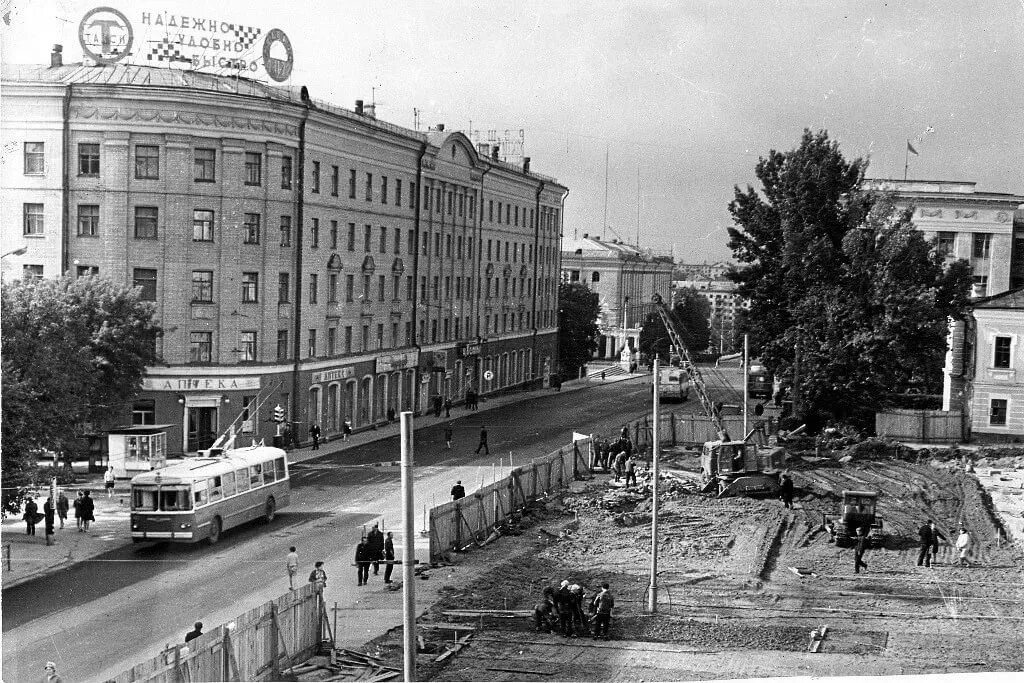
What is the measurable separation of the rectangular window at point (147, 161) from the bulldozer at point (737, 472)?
68.5ft

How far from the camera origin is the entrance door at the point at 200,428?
36531mm

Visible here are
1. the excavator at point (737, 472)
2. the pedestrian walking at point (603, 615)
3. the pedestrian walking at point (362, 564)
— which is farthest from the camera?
the excavator at point (737, 472)

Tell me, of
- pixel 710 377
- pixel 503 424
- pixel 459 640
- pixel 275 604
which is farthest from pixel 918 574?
pixel 710 377

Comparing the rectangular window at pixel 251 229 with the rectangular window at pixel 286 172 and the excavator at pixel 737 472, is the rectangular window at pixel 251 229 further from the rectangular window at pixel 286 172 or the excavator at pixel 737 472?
the excavator at pixel 737 472

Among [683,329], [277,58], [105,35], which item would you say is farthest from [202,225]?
[683,329]

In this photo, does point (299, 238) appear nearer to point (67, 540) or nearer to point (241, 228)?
point (241, 228)

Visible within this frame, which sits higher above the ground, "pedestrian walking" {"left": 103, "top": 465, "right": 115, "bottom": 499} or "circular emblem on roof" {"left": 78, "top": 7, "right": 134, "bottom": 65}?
"circular emblem on roof" {"left": 78, "top": 7, "right": 134, "bottom": 65}

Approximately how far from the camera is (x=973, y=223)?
235 ft

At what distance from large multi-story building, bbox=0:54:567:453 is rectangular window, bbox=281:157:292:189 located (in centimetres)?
7

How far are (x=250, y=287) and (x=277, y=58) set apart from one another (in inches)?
312

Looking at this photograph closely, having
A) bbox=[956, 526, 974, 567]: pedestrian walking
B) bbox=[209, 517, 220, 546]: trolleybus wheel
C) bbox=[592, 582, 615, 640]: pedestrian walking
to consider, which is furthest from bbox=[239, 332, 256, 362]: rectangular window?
bbox=[956, 526, 974, 567]: pedestrian walking

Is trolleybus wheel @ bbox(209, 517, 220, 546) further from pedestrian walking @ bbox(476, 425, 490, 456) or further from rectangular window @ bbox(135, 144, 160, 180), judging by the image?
pedestrian walking @ bbox(476, 425, 490, 456)

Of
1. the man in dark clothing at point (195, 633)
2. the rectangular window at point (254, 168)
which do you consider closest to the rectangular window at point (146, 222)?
the rectangular window at point (254, 168)

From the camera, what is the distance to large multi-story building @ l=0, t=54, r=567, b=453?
3234 centimetres
